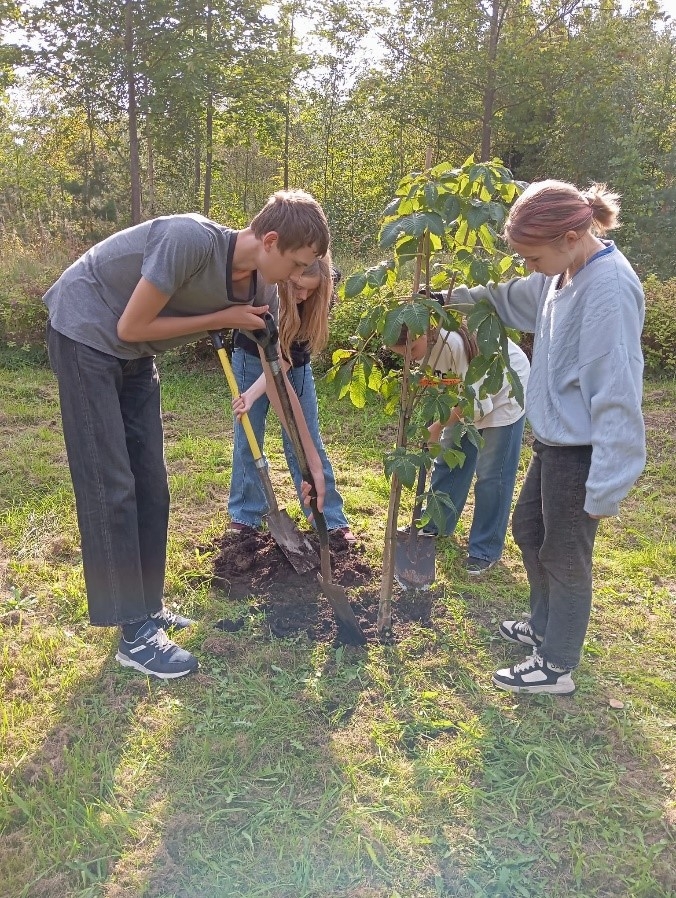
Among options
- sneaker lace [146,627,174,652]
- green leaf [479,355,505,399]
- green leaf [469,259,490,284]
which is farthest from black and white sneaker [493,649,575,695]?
green leaf [469,259,490,284]

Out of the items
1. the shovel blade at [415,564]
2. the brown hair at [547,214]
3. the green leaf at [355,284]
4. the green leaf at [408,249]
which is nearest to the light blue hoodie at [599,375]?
the brown hair at [547,214]

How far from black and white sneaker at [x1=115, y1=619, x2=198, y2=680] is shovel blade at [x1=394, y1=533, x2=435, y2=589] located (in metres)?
0.98

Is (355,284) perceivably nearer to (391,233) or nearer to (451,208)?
(391,233)

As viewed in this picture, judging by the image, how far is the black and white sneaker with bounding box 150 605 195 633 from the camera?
2.57 meters

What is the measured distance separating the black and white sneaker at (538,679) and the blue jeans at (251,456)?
1208 millimetres

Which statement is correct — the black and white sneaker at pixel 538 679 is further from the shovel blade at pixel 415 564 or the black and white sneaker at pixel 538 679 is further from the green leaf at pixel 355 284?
the green leaf at pixel 355 284

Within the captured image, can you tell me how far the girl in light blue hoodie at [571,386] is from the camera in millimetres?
1771

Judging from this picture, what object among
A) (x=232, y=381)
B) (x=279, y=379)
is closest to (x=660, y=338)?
(x=232, y=381)

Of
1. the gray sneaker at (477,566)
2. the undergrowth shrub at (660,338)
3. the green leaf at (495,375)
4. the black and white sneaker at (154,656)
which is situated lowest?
the gray sneaker at (477,566)

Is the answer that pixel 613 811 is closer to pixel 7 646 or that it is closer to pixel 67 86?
pixel 7 646

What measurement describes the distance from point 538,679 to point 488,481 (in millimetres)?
977

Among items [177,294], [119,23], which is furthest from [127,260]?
[119,23]

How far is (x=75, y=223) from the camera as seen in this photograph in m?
10.1

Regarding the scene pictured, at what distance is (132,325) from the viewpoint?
1.92 meters
